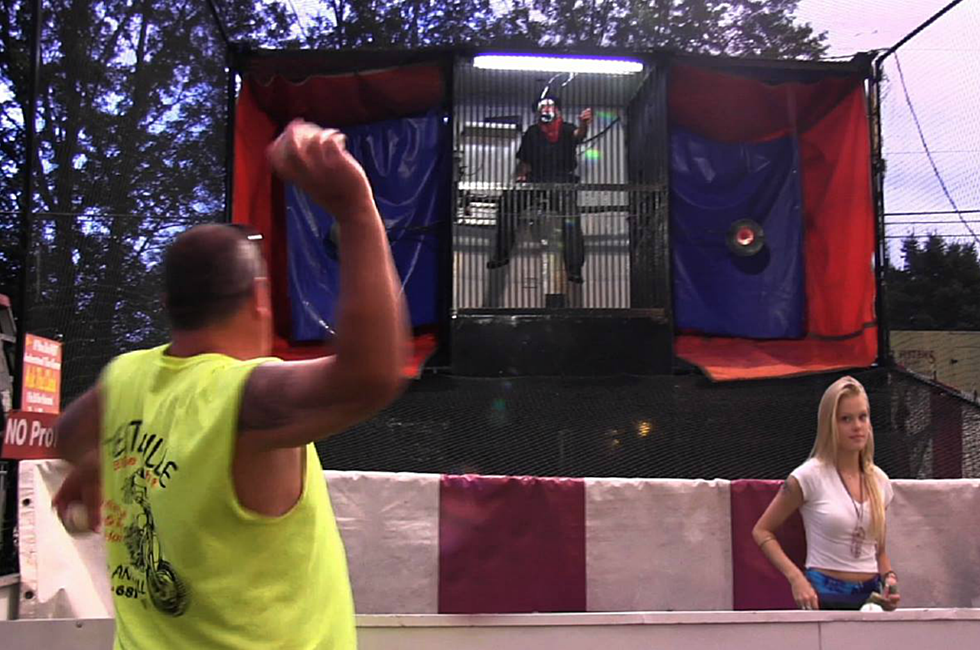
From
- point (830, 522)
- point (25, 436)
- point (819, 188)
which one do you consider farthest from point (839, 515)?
point (819, 188)

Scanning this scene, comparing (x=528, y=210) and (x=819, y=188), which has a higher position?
(x=819, y=188)

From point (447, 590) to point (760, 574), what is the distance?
4.73 ft

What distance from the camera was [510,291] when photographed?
7.12m

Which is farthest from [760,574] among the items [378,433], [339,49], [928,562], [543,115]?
[339,49]

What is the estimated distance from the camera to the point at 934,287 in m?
7.01

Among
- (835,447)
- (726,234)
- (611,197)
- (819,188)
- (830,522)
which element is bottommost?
(830,522)

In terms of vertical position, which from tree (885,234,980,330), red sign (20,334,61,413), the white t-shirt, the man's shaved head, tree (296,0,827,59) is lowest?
the white t-shirt

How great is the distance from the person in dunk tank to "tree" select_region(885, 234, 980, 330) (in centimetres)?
646

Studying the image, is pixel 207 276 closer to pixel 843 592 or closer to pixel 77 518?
pixel 77 518

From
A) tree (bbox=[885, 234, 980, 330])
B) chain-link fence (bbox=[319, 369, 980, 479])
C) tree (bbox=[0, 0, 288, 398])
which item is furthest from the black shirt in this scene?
tree (bbox=[885, 234, 980, 330])

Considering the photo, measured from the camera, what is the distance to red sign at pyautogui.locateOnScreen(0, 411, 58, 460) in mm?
3439

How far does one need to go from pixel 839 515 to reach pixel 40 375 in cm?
333

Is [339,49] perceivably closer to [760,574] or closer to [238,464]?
[760,574]

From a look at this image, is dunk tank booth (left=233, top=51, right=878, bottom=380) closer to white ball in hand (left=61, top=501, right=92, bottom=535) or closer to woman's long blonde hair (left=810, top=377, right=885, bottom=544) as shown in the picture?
woman's long blonde hair (left=810, top=377, right=885, bottom=544)
